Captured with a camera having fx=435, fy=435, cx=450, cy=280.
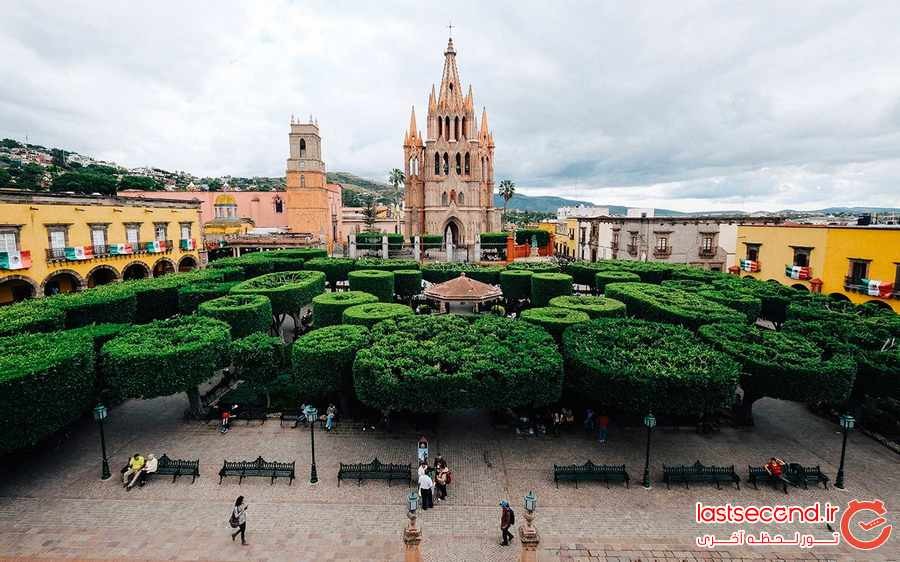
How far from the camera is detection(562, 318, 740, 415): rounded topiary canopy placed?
1413 cm

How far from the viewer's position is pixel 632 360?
1570 centimetres

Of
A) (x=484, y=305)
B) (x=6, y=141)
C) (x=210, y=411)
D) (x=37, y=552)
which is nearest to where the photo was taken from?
(x=37, y=552)

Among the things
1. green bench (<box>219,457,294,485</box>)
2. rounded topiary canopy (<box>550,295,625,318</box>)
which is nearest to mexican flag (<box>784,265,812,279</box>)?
rounded topiary canopy (<box>550,295,625,318</box>)

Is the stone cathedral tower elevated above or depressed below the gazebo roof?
above

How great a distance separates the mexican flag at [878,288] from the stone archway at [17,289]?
53.9 metres

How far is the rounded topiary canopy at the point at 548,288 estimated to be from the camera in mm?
30172

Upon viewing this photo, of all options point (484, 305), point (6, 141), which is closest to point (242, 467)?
point (484, 305)

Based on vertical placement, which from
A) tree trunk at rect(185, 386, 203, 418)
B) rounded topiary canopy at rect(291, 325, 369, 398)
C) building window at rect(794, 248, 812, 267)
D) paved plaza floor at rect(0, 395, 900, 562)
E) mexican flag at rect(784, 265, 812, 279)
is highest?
building window at rect(794, 248, 812, 267)

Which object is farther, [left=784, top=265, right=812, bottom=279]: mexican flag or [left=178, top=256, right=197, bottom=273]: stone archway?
[left=178, top=256, right=197, bottom=273]: stone archway

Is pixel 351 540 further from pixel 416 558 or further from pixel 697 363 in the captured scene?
pixel 697 363

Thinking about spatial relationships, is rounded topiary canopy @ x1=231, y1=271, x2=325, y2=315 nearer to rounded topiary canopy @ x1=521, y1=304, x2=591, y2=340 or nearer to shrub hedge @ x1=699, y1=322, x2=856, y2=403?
rounded topiary canopy @ x1=521, y1=304, x2=591, y2=340

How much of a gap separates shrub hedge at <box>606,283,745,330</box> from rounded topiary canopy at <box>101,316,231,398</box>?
20743 mm

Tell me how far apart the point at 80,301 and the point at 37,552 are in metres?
14.0

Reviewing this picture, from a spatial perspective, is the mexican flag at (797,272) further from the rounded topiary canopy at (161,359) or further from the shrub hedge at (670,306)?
the rounded topiary canopy at (161,359)
